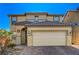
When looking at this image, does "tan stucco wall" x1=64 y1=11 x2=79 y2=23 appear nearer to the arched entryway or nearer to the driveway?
the driveway

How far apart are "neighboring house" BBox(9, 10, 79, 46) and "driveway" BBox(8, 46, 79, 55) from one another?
154mm

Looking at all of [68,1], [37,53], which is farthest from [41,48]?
[68,1]

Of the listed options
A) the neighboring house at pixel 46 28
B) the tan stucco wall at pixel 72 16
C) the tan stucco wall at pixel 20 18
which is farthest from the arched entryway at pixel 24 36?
the tan stucco wall at pixel 72 16

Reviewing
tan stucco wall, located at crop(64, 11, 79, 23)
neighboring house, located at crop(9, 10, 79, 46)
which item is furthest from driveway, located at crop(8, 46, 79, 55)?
tan stucco wall, located at crop(64, 11, 79, 23)

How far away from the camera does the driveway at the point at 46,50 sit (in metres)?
7.65

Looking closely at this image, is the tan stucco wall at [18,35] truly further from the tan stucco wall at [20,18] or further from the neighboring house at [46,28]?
the tan stucco wall at [20,18]

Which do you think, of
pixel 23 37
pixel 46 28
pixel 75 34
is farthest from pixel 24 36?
pixel 75 34

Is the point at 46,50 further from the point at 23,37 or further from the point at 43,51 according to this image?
the point at 23,37

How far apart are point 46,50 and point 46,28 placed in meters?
0.75

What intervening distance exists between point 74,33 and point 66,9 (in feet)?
2.77

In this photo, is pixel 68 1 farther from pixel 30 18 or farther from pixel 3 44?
pixel 3 44

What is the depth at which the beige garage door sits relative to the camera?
25.7 feet

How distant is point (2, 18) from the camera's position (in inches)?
305

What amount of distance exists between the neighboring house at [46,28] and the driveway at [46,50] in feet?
0.51
